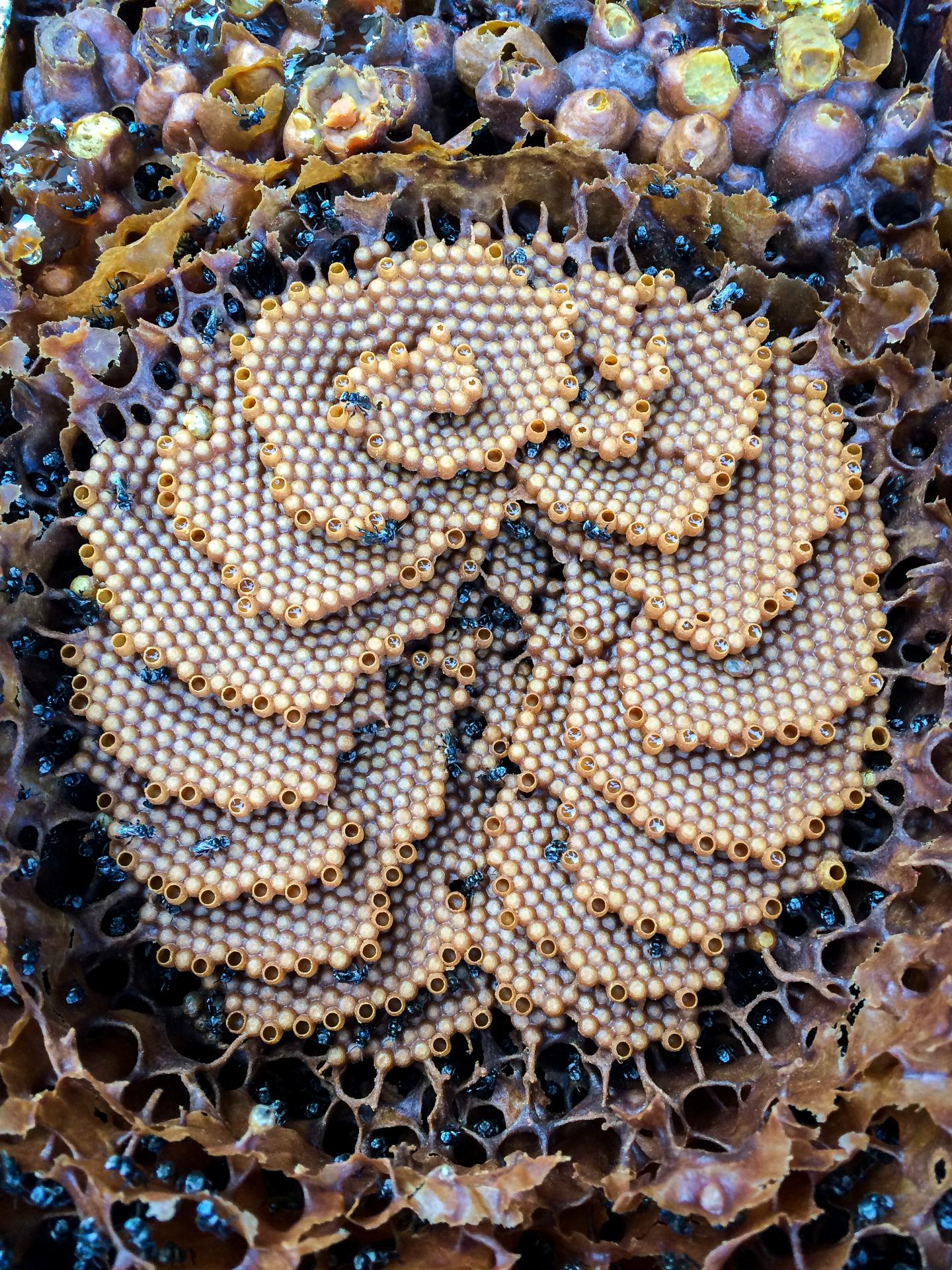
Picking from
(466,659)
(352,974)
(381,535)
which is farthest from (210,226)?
(352,974)

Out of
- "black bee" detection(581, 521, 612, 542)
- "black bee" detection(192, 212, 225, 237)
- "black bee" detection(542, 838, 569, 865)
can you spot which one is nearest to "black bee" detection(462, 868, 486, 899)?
"black bee" detection(542, 838, 569, 865)

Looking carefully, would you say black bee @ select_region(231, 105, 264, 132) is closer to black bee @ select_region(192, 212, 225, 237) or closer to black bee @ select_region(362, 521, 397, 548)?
black bee @ select_region(192, 212, 225, 237)

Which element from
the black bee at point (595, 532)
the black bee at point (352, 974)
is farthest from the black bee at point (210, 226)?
the black bee at point (352, 974)

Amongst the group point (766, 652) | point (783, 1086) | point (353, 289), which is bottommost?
point (783, 1086)

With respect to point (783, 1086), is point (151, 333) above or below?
above

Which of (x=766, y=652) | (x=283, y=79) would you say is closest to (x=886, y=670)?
(x=766, y=652)

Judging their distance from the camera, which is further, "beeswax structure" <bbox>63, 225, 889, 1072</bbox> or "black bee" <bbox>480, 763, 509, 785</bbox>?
"black bee" <bbox>480, 763, 509, 785</bbox>

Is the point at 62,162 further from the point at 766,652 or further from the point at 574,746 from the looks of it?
the point at 766,652

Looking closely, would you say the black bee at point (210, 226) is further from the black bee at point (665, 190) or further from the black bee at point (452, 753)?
the black bee at point (452, 753)
